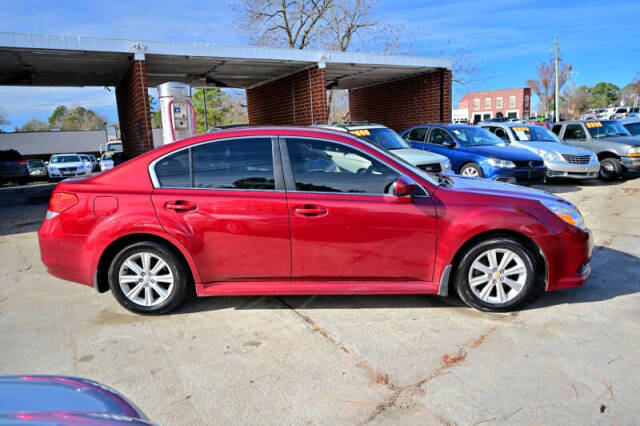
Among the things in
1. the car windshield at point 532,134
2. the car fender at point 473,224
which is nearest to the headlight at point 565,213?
the car fender at point 473,224

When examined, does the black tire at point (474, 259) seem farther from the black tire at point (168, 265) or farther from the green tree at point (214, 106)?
the green tree at point (214, 106)

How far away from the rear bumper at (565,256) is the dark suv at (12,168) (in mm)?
23100

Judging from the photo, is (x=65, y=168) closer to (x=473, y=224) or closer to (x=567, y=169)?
(x=567, y=169)

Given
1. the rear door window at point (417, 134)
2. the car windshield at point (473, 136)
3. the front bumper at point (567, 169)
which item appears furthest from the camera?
the rear door window at point (417, 134)

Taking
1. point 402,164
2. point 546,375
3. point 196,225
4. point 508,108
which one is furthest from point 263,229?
point 508,108

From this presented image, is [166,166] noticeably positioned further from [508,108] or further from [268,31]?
[508,108]

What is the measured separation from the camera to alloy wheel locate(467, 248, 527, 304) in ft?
12.6

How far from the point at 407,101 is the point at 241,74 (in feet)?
19.0

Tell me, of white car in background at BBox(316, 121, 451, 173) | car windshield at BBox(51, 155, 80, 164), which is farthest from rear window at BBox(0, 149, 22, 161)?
white car in background at BBox(316, 121, 451, 173)

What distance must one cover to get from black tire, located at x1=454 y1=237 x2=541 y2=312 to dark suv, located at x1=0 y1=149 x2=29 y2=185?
22.6 metres

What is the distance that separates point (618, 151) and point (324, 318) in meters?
11.9

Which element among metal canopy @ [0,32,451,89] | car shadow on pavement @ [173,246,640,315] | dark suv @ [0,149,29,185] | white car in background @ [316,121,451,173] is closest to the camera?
car shadow on pavement @ [173,246,640,315]

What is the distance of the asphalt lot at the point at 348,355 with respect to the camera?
2648 millimetres

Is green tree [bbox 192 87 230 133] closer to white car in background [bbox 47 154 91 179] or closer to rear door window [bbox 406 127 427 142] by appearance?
white car in background [bbox 47 154 91 179]
